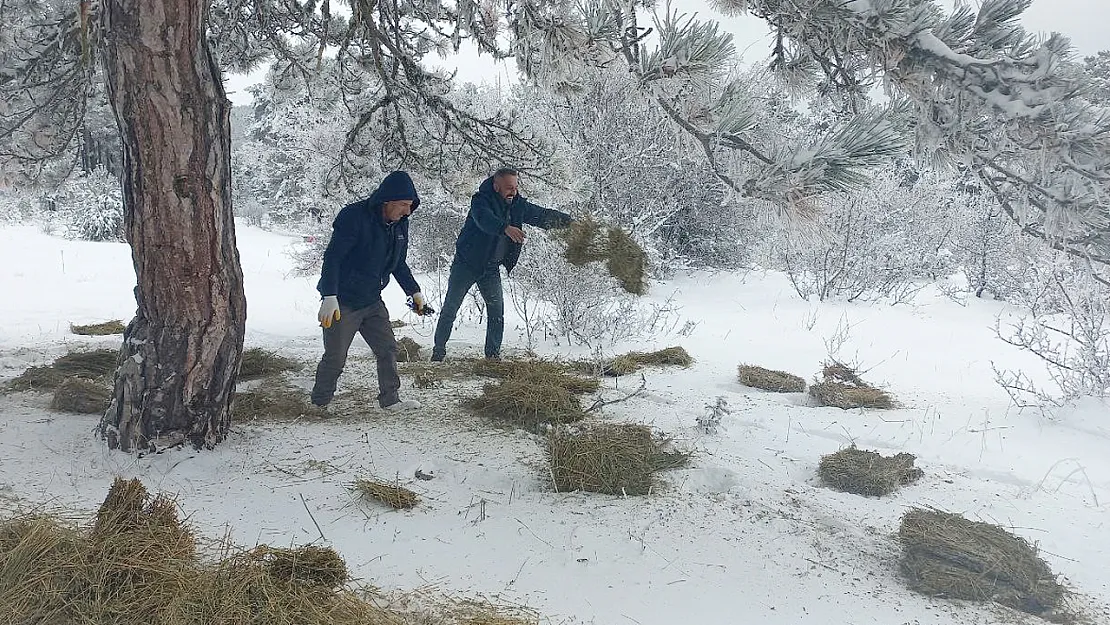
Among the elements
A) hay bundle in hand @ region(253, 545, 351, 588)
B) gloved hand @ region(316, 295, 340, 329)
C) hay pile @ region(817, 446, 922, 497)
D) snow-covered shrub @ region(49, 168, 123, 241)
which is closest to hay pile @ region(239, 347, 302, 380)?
gloved hand @ region(316, 295, 340, 329)

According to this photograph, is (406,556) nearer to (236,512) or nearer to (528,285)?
(236,512)

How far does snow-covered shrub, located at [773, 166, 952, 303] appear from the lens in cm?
1001

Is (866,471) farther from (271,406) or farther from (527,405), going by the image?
(271,406)

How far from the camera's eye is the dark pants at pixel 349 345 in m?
3.67

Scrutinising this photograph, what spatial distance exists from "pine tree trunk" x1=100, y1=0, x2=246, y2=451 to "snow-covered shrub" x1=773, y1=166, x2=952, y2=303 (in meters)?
7.78

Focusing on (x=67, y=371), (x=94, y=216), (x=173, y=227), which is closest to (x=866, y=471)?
(x=173, y=227)

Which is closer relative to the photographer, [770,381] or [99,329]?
[770,381]

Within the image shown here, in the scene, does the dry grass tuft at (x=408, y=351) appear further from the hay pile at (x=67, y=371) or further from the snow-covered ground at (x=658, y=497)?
the hay pile at (x=67, y=371)

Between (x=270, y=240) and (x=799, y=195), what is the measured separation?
2138 centimetres

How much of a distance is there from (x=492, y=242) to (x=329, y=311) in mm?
1799

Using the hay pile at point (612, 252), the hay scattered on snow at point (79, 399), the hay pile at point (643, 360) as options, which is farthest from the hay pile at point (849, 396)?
the hay scattered on snow at point (79, 399)

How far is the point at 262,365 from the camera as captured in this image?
4.62 metres

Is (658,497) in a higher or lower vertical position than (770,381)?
lower

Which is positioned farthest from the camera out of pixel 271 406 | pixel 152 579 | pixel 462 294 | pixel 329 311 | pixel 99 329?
pixel 99 329
